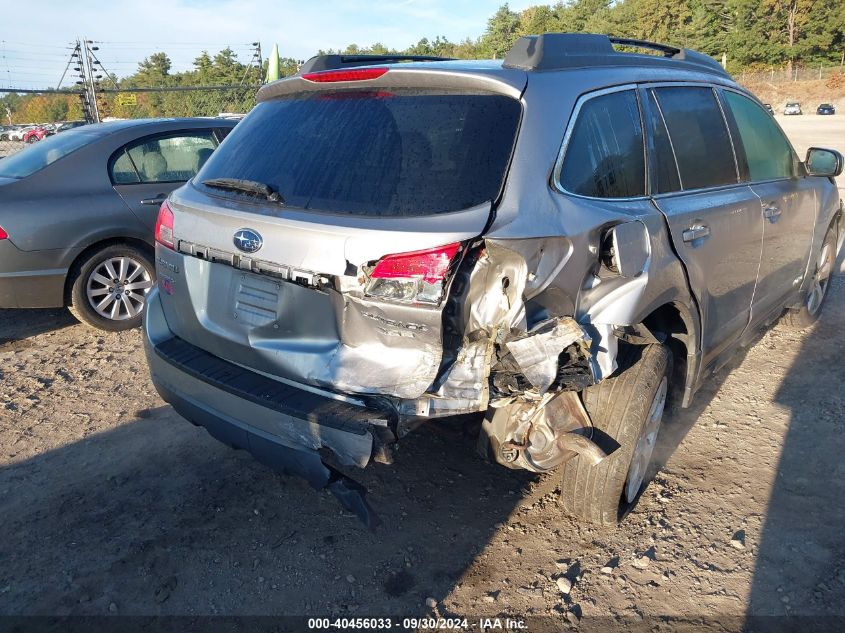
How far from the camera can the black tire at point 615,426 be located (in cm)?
288

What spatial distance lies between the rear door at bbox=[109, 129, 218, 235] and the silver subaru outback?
2.81 metres

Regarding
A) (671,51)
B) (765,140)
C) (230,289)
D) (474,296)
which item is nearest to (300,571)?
(230,289)

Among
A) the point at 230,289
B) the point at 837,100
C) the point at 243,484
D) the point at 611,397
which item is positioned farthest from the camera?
the point at 837,100

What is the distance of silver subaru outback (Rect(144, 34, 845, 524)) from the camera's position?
92.0 inches

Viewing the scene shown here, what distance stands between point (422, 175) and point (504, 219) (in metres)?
0.36

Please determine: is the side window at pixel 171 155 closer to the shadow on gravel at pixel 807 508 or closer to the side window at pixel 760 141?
the side window at pixel 760 141

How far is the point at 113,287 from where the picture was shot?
561 centimetres

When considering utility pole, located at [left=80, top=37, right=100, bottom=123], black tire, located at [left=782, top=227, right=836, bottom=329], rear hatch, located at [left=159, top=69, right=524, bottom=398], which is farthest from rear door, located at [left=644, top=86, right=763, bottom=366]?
utility pole, located at [left=80, top=37, right=100, bottom=123]

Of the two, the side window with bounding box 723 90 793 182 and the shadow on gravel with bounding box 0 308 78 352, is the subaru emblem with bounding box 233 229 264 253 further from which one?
the shadow on gravel with bounding box 0 308 78 352

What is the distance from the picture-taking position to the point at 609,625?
8.48 feet

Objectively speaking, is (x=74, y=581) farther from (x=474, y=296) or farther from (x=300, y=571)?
(x=474, y=296)

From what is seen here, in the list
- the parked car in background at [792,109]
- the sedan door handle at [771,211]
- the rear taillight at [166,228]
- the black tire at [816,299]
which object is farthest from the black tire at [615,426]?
the parked car in background at [792,109]

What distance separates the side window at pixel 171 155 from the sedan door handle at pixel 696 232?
4.10 meters

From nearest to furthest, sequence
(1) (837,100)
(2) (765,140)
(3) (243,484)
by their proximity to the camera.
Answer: (3) (243,484) → (2) (765,140) → (1) (837,100)
